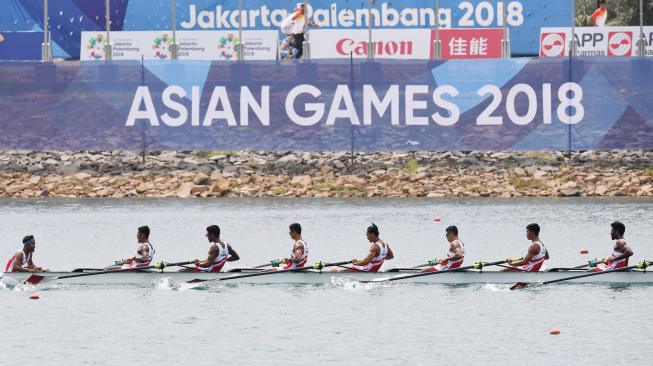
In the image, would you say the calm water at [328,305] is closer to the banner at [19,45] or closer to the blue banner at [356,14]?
the banner at [19,45]

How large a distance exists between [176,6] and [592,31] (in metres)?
15.4

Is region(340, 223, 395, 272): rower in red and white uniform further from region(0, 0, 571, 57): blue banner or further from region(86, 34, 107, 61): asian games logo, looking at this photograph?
region(0, 0, 571, 57): blue banner

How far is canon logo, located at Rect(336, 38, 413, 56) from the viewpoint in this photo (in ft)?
182

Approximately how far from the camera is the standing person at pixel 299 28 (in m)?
55.0

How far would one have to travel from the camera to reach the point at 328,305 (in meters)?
34.8

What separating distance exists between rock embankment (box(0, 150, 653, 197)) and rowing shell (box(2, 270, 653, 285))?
52.4ft

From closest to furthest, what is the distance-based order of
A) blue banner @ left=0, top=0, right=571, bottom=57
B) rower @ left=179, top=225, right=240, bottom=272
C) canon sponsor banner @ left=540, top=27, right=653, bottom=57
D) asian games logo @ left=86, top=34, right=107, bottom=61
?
rower @ left=179, top=225, right=240, bottom=272 < canon sponsor banner @ left=540, top=27, right=653, bottom=57 < asian games logo @ left=86, top=34, right=107, bottom=61 < blue banner @ left=0, top=0, right=571, bottom=57

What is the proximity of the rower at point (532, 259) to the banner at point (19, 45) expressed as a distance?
26.1 meters

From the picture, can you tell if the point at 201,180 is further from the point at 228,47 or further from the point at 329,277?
the point at 329,277

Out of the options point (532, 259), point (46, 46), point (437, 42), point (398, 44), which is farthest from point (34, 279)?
point (398, 44)

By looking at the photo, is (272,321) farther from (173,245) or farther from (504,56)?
(504,56)

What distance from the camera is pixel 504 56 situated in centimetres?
5459

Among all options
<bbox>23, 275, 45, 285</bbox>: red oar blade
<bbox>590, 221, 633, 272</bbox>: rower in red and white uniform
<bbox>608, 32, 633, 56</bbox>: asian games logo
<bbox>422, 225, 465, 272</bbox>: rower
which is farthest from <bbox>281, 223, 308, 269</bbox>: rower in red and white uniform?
<bbox>608, 32, 633, 56</bbox>: asian games logo

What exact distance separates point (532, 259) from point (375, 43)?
21660mm
